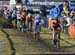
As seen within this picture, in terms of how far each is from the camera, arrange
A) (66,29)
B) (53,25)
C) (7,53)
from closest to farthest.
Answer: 1. (7,53)
2. (53,25)
3. (66,29)

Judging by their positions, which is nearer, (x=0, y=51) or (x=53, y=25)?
(x=0, y=51)

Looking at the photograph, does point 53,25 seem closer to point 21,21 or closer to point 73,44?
point 73,44

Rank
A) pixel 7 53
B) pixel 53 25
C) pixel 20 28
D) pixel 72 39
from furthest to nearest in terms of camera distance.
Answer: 1. pixel 20 28
2. pixel 72 39
3. pixel 53 25
4. pixel 7 53

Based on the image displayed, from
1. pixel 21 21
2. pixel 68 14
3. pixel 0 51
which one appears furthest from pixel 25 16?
pixel 0 51

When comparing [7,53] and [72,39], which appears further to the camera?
[72,39]

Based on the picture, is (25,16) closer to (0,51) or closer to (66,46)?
(66,46)

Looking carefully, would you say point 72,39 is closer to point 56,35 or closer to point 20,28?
point 56,35

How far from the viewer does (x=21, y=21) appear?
33344 millimetres

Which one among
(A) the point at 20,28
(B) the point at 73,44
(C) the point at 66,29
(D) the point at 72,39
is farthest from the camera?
(A) the point at 20,28

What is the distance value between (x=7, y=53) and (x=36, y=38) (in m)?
8.52

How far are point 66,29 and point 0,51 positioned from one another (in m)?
12.2

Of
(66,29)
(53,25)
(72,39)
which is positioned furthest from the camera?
(66,29)

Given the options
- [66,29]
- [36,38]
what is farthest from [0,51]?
[66,29]

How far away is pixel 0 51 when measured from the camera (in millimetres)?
17953
